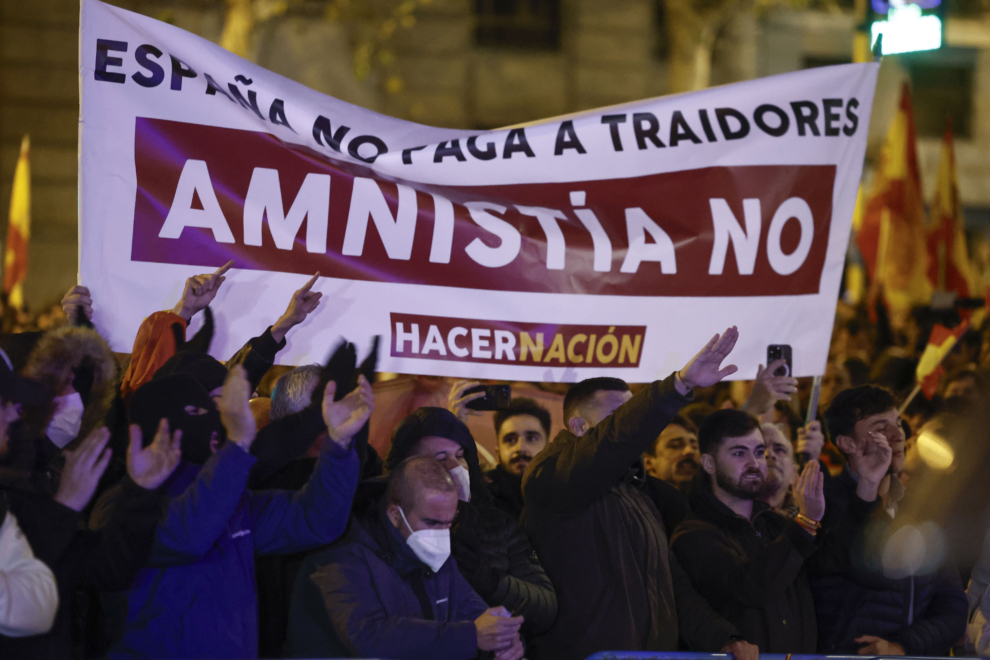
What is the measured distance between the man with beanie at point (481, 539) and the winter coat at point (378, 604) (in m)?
0.16

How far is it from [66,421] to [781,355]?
2.75m

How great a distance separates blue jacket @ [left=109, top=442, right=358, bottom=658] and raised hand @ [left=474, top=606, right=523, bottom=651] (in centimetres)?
49

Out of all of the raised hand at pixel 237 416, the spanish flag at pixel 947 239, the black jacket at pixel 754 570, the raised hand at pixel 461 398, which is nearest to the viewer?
the raised hand at pixel 237 416

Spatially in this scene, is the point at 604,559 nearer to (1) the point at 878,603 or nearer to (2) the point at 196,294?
(1) the point at 878,603

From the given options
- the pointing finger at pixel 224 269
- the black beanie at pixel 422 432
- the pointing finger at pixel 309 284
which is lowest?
the black beanie at pixel 422 432

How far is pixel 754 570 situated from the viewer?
11.8ft

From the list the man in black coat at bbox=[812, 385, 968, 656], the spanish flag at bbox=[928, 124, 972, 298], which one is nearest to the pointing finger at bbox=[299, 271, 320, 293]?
the man in black coat at bbox=[812, 385, 968, 656]

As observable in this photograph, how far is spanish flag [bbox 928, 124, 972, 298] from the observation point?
9.95 meters

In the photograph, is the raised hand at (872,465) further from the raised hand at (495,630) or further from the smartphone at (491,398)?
the raised hand at (495,630)

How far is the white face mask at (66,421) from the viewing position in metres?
3.70

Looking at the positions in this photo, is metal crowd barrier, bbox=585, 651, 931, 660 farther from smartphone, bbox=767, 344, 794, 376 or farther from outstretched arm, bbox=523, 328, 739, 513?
smartphone, bbox=767, 344, 794, 376

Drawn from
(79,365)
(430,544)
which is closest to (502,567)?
(430,544)

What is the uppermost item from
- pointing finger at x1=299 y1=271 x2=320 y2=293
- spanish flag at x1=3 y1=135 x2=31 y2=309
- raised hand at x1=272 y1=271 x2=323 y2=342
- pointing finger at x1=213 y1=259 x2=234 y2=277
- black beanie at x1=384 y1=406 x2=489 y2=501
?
spanish flag at x1=3 y1=135 x2=31 y2=309

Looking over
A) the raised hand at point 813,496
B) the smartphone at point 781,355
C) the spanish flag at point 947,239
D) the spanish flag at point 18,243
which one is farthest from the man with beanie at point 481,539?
the spanish flag at point 947,239
